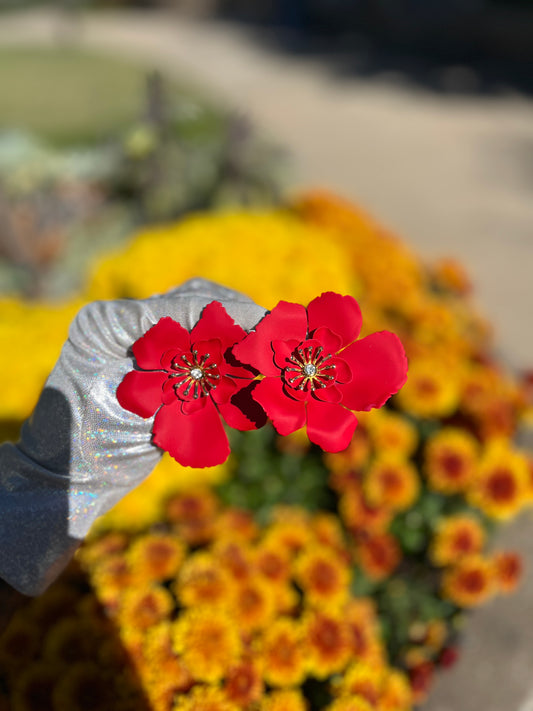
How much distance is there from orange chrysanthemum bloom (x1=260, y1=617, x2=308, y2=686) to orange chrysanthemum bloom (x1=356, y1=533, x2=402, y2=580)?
0.45 m

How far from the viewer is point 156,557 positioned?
172cm

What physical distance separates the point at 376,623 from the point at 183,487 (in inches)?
35.9

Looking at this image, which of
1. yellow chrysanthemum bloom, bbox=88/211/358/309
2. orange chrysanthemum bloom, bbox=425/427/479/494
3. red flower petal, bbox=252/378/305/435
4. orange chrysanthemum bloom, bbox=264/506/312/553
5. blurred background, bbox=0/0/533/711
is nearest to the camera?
red flower petal, bbox=252/378/305/435

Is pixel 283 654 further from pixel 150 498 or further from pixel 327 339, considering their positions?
pixel 327 339

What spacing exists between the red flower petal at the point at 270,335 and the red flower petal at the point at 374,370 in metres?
0.10

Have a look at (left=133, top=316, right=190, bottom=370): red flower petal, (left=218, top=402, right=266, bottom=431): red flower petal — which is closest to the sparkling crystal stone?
(left=218, top=402, right=266, bottom=431): red flower petal

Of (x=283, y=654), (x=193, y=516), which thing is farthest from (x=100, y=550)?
(x=283, y=654)

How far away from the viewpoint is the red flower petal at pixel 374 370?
93 cm

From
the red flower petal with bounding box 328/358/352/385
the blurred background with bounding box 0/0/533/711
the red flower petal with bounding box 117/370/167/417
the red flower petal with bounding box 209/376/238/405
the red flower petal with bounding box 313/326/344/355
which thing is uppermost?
the red flower petal with bounding box 313/326/344/355

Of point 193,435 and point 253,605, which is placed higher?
point 193,435

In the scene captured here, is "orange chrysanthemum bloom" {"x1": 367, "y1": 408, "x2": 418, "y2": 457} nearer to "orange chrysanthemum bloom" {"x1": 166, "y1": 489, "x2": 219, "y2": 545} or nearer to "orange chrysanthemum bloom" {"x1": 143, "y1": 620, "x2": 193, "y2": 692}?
"orange chrysanthemum bloom" {"x1": 166, "y1": 489, "x2": 219, "y2": 545}

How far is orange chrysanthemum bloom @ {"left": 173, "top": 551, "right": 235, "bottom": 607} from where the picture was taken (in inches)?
62.6

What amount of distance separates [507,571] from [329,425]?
1455 mm

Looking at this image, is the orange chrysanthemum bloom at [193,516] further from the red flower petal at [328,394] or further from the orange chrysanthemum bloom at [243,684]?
the red flower petal at [328,394]
